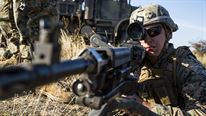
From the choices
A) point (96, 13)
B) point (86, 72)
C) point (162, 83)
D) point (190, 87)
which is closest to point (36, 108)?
point (162, 83)

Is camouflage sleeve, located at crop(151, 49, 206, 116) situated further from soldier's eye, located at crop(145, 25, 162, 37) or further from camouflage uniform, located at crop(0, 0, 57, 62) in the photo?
camouflage uniform, located at crop(0, 0, 57, 62)

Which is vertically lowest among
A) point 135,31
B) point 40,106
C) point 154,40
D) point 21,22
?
point 40,106

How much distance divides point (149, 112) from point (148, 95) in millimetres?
855

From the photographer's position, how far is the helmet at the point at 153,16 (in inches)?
155

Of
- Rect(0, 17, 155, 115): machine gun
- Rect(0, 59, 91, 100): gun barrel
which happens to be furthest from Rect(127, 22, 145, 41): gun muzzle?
Rect(0, 59, 91, 100): gun barrel

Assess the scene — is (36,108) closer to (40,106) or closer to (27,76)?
(40,106)

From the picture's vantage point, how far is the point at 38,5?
765 centimetres

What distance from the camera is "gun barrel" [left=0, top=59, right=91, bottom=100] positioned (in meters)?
1.33

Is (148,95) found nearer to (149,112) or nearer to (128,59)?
(149,112)

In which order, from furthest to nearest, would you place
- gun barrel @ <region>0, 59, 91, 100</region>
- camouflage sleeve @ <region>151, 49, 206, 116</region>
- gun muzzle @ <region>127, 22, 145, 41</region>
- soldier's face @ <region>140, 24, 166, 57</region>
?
soldier's face @ <region>140, 24, 166, 57</region> < camouflage sleeve @ <region>151, 49, 206, 116</region> < gun muzzle @ <region>127, 22, 145, 41</region> < gun barrel @ <region>0, 59, 91, 100</region>

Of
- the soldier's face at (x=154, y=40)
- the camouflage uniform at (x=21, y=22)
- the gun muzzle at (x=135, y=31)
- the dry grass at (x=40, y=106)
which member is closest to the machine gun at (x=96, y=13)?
the camouflage uniform at (x=21, y=22)

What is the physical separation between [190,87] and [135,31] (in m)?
0.71

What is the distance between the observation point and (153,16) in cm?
396

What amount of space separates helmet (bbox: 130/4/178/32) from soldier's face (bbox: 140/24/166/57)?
0.06 meters
